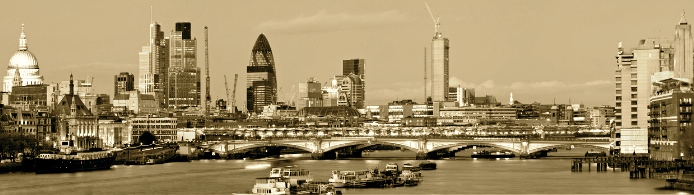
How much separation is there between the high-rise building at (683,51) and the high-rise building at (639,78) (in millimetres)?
4406

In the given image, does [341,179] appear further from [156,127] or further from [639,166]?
[156,127]

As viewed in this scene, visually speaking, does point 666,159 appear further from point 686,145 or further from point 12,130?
point 12,130

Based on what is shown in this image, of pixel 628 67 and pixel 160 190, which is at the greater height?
pixel 628 67

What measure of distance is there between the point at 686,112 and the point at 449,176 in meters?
18.4

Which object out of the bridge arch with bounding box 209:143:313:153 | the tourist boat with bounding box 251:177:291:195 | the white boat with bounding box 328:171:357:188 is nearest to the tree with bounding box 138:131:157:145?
the bridge arch with bounding box 209:143:313:153

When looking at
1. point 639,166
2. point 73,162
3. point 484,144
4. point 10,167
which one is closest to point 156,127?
point 484,144

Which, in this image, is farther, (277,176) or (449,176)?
(449,176)

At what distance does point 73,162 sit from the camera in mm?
109250

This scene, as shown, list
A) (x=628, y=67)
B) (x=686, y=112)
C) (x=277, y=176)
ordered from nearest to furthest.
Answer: (x=277, y=176) → (x=686, y=112) → (x=628, y=67)

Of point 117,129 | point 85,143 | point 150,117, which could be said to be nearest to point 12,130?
point 85,143

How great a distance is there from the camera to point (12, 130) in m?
134

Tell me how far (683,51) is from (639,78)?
6769mm

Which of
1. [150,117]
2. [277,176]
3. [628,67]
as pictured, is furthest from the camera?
[150,117]

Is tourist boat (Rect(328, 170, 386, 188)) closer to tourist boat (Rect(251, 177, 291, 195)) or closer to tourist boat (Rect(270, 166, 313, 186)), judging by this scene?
tourist boat (Rect(270, 166, 313, 186))
